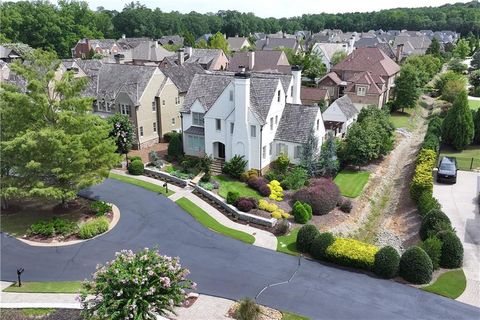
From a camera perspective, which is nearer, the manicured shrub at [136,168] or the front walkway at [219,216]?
the front walkway at [219,216]

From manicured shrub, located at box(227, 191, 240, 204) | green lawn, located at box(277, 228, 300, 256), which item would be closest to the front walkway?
green lawn, located at box(277, 228, 300, 256)

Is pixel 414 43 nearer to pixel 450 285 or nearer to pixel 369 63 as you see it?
pixel 369 63

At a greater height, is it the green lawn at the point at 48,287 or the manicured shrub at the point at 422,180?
the manicured shrub at the point at 422,180

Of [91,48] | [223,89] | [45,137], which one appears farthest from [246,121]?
[91,48]

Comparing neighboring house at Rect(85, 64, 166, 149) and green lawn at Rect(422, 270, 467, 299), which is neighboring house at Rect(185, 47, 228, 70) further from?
green lawn at Rect(422, 270, 467, 299)

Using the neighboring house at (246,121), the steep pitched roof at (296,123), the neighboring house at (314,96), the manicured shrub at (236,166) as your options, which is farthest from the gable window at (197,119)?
the neighboring house at (314,96)

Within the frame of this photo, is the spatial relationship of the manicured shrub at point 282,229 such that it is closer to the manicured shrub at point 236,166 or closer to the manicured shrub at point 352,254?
the manicured shrub at point 352,254
